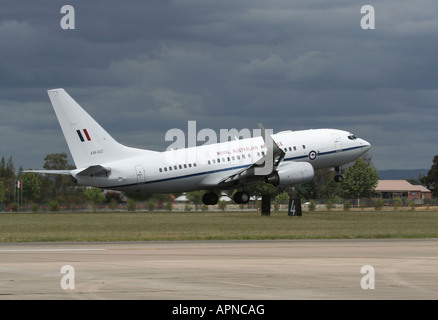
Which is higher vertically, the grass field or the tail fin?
the tail fin

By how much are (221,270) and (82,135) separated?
38258 millimetres

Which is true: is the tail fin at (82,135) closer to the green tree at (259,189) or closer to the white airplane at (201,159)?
the white airplane at (201,159)

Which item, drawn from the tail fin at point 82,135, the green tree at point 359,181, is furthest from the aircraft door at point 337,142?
the green tree at point 359,181

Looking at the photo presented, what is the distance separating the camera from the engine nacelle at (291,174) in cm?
6600

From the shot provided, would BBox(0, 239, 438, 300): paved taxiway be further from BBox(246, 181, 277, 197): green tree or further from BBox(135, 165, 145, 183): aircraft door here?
BBox(246, 181, 277, 197): green tree

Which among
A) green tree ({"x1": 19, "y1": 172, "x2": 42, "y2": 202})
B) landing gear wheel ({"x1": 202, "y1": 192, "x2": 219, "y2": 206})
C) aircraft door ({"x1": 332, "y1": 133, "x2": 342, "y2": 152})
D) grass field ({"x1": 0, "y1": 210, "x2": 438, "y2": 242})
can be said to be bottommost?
grass field ({"x1": 0, "y1": 210, "x2": 438, "y2": 242})

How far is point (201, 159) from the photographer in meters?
65.9

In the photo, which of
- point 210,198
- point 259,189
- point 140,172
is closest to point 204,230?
point 140,172

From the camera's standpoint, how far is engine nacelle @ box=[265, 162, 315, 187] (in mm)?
66000

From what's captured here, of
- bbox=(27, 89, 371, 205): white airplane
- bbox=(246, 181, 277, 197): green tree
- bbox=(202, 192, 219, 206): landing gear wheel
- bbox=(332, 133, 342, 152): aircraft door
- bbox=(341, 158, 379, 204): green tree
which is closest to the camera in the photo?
bbox=(27, 89, 371, 205): white airplane

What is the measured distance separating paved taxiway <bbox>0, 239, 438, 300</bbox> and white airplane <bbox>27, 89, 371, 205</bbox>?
79.3ft

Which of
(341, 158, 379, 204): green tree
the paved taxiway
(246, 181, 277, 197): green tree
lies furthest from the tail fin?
(341, 158, 379, 204): green tree
